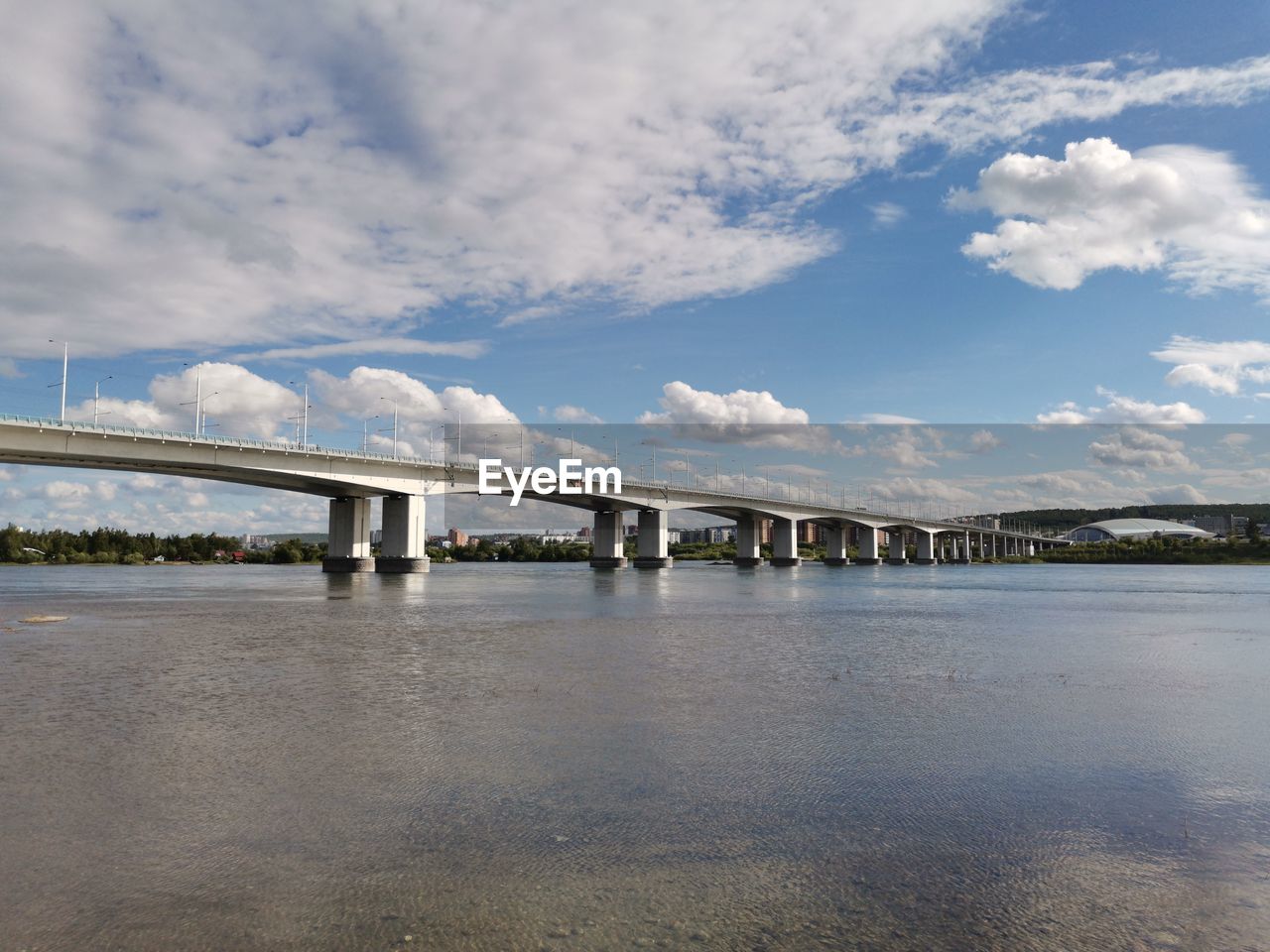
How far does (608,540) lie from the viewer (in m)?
123

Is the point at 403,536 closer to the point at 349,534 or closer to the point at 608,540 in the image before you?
the point at 349,534

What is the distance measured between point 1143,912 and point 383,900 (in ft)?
19.1

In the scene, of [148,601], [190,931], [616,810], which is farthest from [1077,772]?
[148,601]

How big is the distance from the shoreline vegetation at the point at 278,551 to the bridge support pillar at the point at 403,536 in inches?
2739

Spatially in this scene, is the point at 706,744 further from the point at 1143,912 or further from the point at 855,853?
the point at 1143,912

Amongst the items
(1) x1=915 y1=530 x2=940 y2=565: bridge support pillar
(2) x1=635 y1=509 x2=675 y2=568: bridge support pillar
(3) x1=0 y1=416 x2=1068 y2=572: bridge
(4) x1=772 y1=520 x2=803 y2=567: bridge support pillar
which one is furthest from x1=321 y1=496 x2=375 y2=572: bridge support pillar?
(1) x1=915 y1=530 x2=940 y2=565: bridge support pillar

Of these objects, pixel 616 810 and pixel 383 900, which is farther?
pixel 616 810

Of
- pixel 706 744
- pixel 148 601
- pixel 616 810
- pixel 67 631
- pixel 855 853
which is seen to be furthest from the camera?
pixel 148 601

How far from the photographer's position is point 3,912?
21.6ft

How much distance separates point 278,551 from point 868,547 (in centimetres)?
11222

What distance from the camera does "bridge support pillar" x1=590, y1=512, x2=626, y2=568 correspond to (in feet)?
401

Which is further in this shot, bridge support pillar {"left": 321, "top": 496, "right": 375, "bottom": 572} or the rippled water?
bridge support pillar {"left": 321, "top": 496, "right": 375, "bottom": 572}

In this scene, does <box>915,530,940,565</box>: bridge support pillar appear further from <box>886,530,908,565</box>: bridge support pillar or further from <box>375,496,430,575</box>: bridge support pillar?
<box>375,496,430,575</box>: bridge support pillar

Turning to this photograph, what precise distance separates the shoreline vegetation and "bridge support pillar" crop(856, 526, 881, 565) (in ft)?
50.2
